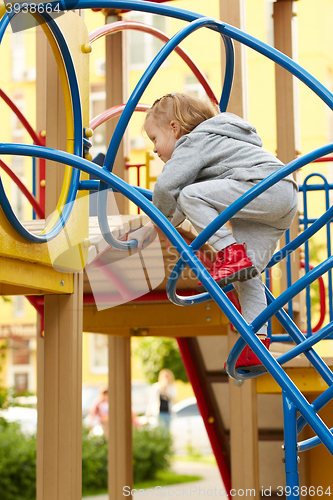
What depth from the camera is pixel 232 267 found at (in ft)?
5.52

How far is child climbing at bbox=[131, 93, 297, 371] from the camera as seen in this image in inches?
68.2

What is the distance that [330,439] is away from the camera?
1443mm

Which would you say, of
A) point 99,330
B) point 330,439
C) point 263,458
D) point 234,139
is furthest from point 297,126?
point 330,439

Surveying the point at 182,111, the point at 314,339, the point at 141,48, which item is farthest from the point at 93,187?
the point at 141,48

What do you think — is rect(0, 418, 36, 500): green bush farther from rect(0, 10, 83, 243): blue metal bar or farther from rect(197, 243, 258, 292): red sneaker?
rect(197, 243, 258, 292): red sneaker

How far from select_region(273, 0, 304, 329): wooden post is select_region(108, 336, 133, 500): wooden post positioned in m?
1.23

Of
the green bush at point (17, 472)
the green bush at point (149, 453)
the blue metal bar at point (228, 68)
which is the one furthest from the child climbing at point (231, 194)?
the green bush at point (149, 453)

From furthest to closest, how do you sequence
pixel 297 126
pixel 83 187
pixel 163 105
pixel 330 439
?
pixel 297 126 < pixel 83 187 < pixel 163 105 < pixel 330 439

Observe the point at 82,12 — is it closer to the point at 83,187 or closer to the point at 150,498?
the point at 83,187

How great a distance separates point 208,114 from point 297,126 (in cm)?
241

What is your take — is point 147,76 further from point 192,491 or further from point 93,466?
point 192,491

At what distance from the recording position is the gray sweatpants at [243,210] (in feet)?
5.69

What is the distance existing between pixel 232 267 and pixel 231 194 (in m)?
0.21

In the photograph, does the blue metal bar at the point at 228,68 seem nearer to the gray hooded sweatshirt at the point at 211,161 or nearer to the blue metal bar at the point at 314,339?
the gray hooded sweatshirt at the point at 211,161
